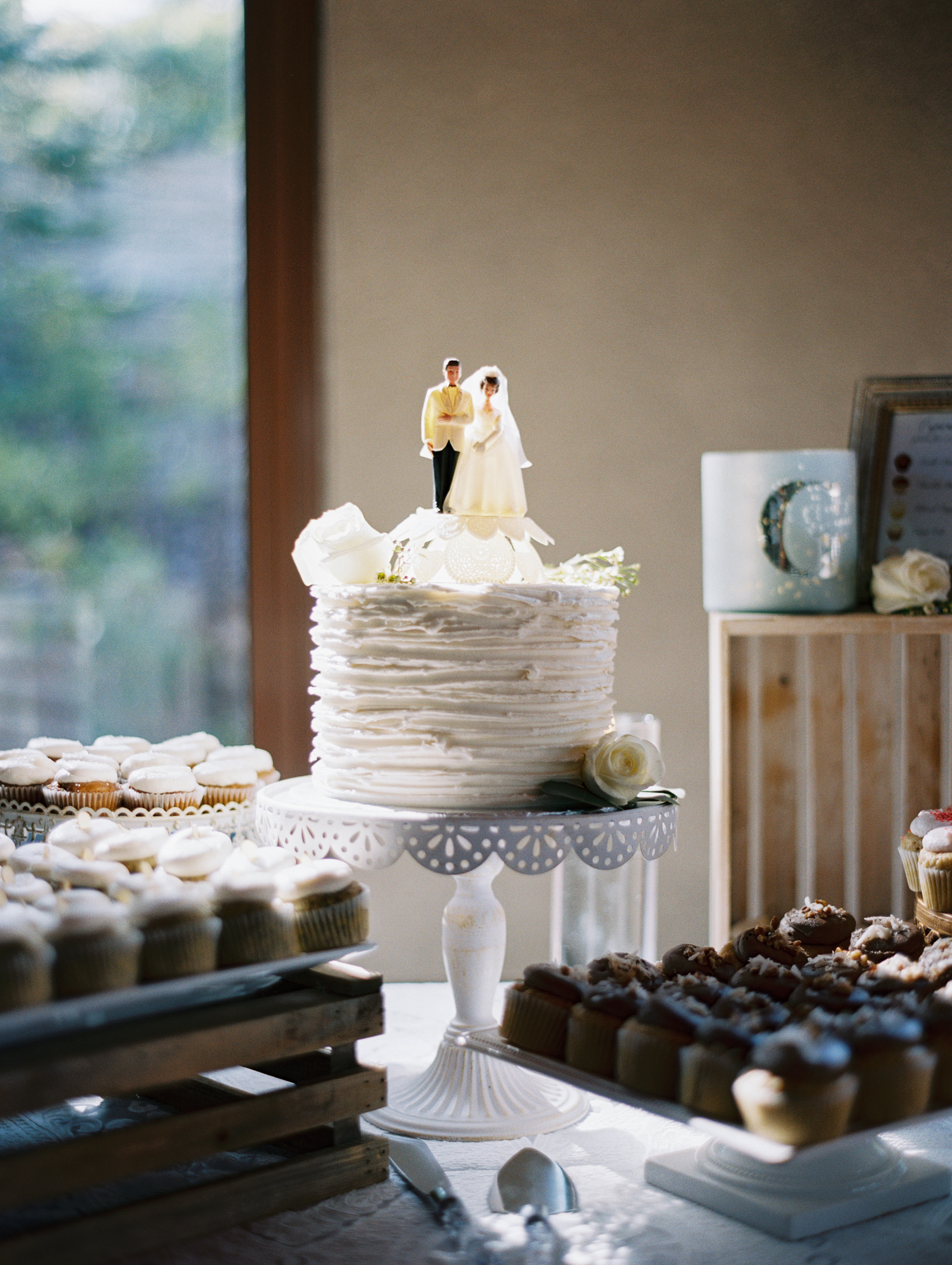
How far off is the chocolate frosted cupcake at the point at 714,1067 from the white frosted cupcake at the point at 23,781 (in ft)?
4.41

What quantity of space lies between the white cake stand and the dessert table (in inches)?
4.3

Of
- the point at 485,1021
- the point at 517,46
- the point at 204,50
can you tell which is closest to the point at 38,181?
the point at 204,50

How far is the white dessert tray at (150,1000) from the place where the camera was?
1.69m

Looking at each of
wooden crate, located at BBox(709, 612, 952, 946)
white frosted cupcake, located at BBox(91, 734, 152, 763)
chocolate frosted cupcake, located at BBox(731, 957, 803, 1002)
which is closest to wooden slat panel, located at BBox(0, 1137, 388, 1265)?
chocolate frosted cupcake, located at BBox(731, 957, 803, 1002)

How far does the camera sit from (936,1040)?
1.83 m

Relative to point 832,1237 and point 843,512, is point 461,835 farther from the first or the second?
point 843,512

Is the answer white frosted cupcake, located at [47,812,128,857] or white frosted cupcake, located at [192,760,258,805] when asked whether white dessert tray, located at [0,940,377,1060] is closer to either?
white frosted cupcake, located at [47,812,128,857]

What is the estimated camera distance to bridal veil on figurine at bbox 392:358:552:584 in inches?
94.3

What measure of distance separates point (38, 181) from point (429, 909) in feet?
7.05

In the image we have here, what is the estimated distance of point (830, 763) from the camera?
327 cm

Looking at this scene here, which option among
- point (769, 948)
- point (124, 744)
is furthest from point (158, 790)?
point (769, 948)

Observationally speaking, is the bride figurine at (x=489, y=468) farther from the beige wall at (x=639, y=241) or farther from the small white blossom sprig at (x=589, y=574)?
the beige wall at (x=639, y=241)

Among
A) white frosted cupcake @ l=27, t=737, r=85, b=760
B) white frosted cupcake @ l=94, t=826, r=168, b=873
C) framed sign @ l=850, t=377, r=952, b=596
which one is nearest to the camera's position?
white frosted cupcake @ l=94, t=826, r=168, b=873

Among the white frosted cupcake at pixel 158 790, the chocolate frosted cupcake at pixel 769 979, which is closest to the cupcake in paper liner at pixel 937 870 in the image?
the chocolate frosted cupcake at pixel 769 979
